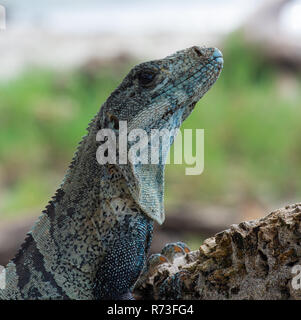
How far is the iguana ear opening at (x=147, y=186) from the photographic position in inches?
103

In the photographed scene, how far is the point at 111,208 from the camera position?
2635 mm

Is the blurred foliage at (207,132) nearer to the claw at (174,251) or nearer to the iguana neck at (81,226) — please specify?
the claw at (174,251)

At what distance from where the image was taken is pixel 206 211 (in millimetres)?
6699

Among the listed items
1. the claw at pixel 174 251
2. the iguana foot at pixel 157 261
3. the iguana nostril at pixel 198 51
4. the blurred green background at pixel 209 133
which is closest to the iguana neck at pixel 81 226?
the iguana foot at pixel 157 261

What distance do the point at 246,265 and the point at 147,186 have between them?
0.66 meters

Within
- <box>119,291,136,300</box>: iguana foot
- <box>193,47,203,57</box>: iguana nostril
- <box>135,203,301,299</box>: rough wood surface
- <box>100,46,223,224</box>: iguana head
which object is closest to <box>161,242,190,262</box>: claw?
<box>135,203,301,299</box>: rough wood surface

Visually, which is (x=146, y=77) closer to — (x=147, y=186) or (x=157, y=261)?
(x=147, y=186)

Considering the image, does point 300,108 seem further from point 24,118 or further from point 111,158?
point 111,158

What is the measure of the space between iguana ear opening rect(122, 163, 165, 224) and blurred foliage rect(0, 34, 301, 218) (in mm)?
4769

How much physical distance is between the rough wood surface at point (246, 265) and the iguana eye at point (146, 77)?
35.1 inches

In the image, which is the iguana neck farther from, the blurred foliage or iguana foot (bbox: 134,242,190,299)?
the blurred foliage

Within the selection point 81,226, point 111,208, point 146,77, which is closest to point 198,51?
point 146,77

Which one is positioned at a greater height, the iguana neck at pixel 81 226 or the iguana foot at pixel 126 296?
the iguana neck at pixel 81 226

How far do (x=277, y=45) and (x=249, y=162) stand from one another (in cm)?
348
